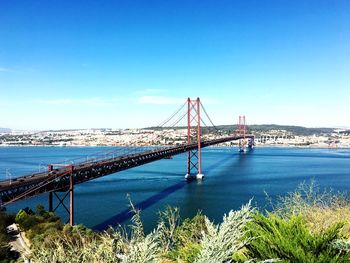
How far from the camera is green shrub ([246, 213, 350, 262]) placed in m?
2.38

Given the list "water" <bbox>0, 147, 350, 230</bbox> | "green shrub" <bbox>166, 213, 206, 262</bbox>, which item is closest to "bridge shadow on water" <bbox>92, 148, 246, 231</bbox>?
"water" <bbox>0, 147, 350, 230</bbox>

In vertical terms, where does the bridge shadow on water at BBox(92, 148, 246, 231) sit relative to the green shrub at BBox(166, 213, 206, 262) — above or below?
below

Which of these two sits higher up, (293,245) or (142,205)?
(293,245)

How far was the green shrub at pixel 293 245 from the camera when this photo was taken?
238 centimetres

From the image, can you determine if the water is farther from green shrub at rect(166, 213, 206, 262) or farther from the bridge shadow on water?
green shrub at rect(166, 213, 206, 262)

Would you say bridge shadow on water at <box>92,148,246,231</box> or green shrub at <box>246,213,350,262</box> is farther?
Answer: bridge shadow on water at <box>92,148,246,231</box>

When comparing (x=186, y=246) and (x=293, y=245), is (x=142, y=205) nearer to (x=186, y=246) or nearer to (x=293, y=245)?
(x=186, y=246)

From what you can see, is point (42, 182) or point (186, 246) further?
point (42, 182)

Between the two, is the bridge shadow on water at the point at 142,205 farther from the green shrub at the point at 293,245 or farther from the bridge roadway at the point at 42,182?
the green shrub at the point at 293,245

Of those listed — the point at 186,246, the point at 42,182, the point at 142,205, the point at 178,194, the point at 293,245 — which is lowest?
the point at 178,194

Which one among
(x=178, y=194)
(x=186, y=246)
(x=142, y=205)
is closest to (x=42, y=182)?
(x=142, y=205)

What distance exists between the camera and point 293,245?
7.94 ft

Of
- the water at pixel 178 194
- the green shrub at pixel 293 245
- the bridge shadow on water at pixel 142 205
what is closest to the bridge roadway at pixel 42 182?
the water at pixel 178 194

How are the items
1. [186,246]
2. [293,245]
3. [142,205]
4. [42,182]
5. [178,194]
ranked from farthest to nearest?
[178,194] < [142,205] < [42,182] < [186,246] < [293,245]
